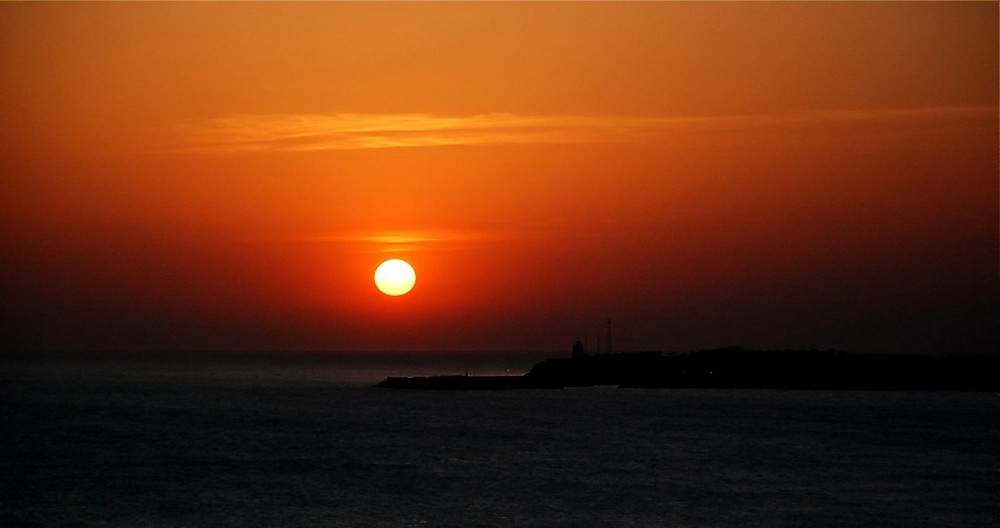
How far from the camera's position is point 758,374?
13775cm

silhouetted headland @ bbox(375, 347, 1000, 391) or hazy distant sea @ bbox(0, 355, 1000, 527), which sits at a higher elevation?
silhouetted headland @ bbox(375, 347, 1000, 391)

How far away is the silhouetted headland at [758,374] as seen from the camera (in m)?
131

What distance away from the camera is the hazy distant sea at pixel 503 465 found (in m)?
42.0

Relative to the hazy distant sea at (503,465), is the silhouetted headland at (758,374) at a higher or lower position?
higher

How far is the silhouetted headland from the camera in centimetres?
13075

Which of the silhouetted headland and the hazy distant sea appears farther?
the silhouetted headland

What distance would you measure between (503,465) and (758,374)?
8665 centimetres

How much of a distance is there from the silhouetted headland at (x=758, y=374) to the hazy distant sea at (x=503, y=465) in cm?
2289

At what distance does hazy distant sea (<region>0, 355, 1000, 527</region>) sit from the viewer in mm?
41969

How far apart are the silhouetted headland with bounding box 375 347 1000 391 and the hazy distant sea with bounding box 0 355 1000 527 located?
2289 centimetres

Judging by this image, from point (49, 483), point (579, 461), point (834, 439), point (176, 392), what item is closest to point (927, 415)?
point (834, 439)

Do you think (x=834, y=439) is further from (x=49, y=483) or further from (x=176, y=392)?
(x=176, y=392)

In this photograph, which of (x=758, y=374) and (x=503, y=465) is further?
(x=758, y=374)

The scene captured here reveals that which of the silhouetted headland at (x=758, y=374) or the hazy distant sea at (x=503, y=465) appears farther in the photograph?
the silhouetted headland at (x=758, y=374)
